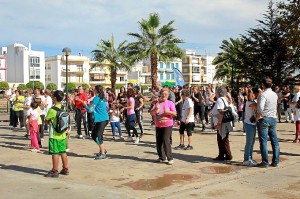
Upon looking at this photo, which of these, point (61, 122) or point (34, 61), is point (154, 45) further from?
point (34, 61)

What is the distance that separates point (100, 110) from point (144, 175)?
7.96 feet

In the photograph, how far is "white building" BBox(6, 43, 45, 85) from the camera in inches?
3903

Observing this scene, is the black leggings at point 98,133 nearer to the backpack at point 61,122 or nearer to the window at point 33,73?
the backpack at point 61,122

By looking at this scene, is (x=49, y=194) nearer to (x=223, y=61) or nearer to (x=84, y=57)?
(x=223, y=61)

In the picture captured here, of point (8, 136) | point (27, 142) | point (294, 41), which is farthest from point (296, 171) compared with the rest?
point (294, 41)

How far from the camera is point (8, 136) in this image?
46.0 ft

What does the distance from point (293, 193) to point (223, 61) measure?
5412cm

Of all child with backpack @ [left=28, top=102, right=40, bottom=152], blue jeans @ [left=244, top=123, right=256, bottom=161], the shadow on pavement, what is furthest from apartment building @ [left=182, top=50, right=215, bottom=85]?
the shadow on pavement

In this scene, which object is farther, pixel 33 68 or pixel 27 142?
pixel 33 68

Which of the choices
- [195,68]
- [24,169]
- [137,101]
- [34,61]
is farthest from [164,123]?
[195,68]

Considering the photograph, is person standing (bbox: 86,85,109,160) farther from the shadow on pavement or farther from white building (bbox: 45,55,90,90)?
white building (bbox: 45,55,90,90)

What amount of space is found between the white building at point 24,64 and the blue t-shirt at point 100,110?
92371 millimetres

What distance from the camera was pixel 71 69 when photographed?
97188 millimetres

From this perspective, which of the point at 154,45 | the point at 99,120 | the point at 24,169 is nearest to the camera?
the point at 24,169
